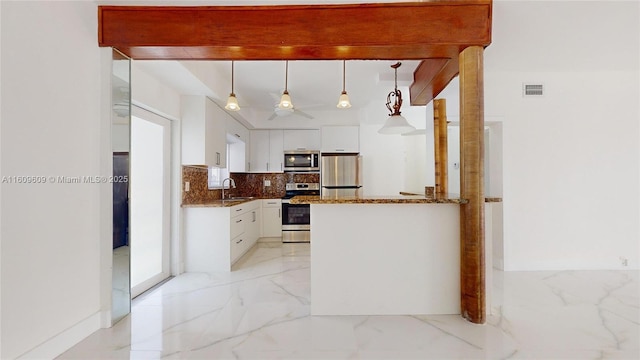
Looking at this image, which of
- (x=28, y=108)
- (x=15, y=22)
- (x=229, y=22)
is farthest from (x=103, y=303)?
(x=229, y=22)

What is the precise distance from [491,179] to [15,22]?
13.9 feet

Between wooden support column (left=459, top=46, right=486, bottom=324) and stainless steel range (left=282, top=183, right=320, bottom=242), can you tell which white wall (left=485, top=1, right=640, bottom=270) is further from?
stainless steel range (left=282, top=183, right=320, bottom=242)

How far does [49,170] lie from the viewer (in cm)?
172

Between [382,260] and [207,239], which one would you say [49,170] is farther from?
[382,260]

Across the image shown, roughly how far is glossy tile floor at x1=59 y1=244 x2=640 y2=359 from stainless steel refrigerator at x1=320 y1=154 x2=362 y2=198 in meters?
2.43

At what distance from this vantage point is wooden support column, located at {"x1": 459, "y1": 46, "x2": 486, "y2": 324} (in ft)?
6.92

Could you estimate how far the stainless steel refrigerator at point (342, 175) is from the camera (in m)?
5.16

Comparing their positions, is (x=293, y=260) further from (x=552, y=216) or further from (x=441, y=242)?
(x=552, y=216)

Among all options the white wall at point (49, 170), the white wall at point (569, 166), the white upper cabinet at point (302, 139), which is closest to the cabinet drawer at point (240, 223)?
the white upper cabinet at point (302, 139)

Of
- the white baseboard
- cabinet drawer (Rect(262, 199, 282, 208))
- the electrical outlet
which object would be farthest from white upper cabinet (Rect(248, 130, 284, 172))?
the electrical outlet

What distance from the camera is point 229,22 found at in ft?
6.84

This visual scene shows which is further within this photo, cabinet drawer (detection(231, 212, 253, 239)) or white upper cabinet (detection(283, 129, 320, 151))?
white upper cabinet (detection(283, 129, 320, 151))

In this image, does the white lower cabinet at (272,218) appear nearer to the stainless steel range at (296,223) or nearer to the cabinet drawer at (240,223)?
the stainless steel range at (296,223)

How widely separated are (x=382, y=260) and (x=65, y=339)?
2.10 m
